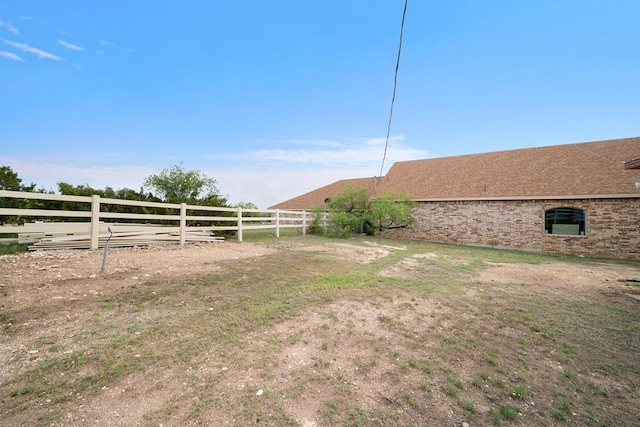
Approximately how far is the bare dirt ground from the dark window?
26.8 ft

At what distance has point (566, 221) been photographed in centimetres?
1230

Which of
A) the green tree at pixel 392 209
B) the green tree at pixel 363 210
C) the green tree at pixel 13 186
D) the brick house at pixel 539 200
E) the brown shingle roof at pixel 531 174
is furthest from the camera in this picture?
the green tree at pixel 363 210

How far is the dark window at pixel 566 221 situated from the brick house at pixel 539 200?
0.11 feet

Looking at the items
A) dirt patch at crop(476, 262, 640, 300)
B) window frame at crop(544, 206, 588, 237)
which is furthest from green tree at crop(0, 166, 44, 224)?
window frame at crop(544, 206, 588, 237)

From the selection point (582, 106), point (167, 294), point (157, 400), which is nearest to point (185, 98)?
point (167, 294)

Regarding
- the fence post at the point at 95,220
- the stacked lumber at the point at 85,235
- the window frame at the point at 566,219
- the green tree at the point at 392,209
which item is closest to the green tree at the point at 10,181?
the stacked lumber at the point at 85,235

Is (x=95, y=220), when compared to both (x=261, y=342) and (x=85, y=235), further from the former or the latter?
(x=261, y=342)

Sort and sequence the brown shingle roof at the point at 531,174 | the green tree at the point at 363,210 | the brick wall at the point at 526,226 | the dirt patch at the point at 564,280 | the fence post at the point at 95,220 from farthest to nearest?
1. the green tree at the point at 363,210
2. the brown shingle roof at the point at 531,174
3. the brick wall at the point at 526,226
4. the fence post at the point at 95,220
5. the dirt patch at the point at 564,280

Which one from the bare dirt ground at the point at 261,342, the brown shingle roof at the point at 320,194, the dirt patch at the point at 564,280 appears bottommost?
the dirt patch at the point at 564,280

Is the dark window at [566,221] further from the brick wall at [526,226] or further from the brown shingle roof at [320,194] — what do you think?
the brown shingle roof at [320,194]

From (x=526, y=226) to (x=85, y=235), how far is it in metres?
18.2

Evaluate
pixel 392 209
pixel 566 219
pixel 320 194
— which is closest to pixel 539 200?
pixel 566 219

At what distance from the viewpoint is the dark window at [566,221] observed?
39.4ft

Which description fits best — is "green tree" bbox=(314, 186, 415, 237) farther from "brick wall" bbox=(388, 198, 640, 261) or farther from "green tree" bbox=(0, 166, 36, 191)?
"green tree" bbox=(0, 166, 36, 191)
